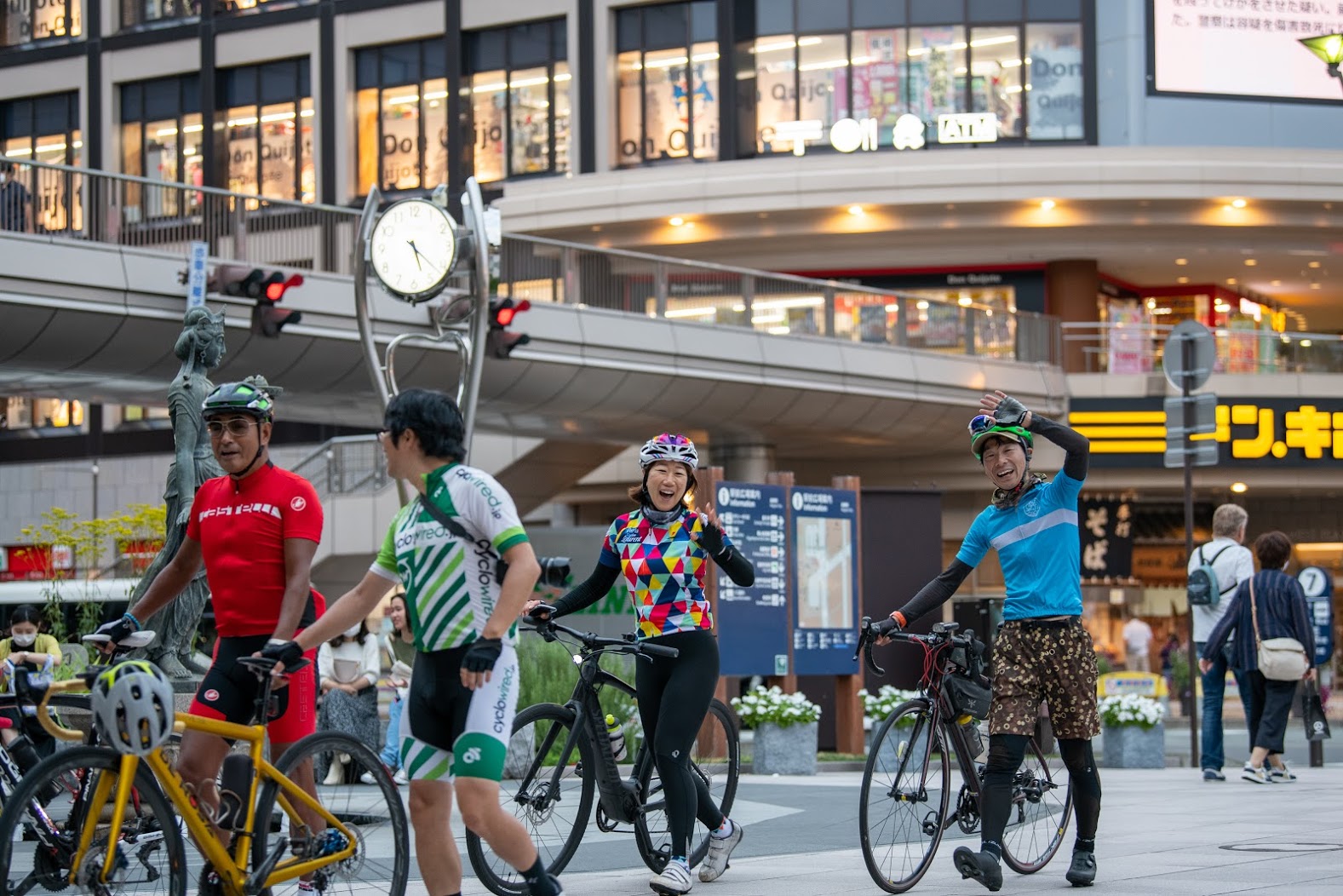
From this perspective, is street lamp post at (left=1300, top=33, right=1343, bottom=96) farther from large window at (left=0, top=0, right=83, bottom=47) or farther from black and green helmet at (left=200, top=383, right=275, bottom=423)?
black and green helmet at (left=200, top=383, right=275, bottom=423)

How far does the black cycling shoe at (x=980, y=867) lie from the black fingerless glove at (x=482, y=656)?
8.44ft

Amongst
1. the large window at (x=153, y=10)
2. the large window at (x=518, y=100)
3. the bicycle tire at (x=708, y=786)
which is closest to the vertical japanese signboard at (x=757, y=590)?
the bicycle tire at (x=708, y=786)

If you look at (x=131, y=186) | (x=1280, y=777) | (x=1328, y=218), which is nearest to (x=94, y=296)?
(x=131, y=186)

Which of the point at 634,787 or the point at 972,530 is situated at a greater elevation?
the point at 972,530

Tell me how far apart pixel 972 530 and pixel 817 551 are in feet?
29.9

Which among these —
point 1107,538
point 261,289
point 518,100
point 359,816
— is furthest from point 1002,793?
point 518,100

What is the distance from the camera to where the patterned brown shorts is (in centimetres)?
770

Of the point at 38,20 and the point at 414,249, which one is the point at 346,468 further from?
the point at 38,20

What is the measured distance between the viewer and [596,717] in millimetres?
7539

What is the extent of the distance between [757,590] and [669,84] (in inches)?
1037

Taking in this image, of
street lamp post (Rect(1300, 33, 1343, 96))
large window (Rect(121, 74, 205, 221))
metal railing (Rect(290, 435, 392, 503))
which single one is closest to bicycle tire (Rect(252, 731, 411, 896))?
metal railing (Rect(290, 435, 392, 503))

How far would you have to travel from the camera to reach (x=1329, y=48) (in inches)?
1517

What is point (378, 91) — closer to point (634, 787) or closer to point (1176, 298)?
point (1176, 298)

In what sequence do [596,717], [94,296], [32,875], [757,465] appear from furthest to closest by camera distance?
[757,465] < [94,296] < [596,717] < [32,875]
